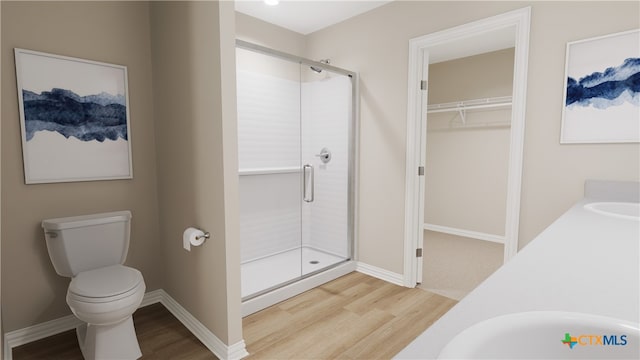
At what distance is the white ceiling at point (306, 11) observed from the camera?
2.98 metres

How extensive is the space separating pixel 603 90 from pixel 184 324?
3.02 metres

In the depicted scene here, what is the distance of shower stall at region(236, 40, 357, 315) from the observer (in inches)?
120

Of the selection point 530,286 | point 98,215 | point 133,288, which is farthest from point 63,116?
point 530,286

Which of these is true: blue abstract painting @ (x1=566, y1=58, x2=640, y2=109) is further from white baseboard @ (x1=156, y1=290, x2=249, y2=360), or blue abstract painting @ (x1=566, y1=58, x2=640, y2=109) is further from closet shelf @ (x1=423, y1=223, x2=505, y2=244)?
closet shelf @ (x1=423, y1=223, x2=505, y2=244)

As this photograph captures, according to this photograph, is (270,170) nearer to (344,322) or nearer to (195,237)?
(195,237)

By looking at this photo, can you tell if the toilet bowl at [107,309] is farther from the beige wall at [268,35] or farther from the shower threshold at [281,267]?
the beige wall at [268,35]

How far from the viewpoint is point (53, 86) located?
85.0 inches

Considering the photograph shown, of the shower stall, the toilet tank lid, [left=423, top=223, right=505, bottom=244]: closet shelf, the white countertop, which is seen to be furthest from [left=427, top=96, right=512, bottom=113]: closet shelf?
the toilet tank lid

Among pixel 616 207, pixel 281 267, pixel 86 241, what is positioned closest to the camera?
pixel 616 207

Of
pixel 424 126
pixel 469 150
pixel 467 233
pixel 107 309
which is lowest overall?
pixel 467 233

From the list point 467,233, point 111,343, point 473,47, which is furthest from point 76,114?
point 467,233

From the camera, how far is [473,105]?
4.38 metres

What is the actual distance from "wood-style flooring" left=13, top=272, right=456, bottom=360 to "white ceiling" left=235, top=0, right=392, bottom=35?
2.54 metres

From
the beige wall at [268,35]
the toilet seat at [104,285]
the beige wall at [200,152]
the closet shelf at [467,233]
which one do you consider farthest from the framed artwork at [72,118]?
the closet shelf at [467,233]
